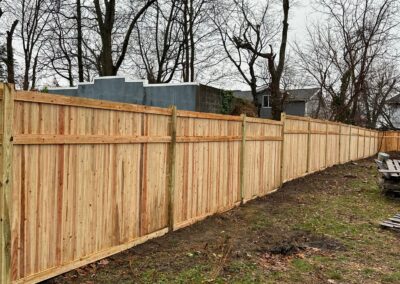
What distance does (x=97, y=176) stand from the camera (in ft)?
13.8

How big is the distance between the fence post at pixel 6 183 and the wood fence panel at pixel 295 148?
7.63 meters

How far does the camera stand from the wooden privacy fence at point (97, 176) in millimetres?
3297

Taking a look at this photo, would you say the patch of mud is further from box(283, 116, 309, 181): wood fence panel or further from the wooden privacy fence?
box(283, 116, 309, 181): wood fence panel

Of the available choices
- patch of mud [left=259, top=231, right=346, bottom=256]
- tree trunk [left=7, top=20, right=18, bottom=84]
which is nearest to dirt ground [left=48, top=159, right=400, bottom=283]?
patch of mud [left=259, top=231, right=346, bottom=256]

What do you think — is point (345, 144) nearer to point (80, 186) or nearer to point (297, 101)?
point (80, 186)

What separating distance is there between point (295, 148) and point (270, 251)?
240 inches

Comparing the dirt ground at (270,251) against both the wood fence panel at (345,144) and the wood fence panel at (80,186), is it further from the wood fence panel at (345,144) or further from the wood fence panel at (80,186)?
the wood fence panel at (345,144)

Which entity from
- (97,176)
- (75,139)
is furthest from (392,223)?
(75,139)

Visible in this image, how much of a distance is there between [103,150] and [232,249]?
6.88 ft

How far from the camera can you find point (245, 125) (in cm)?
772

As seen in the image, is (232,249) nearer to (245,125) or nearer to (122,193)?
(122,193)

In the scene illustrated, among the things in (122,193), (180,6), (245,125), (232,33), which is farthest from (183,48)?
(122,193)

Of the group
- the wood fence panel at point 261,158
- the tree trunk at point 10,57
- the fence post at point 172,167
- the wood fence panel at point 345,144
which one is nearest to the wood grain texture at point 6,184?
the fence post at point 172,167

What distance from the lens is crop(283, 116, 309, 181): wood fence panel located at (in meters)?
10.2
